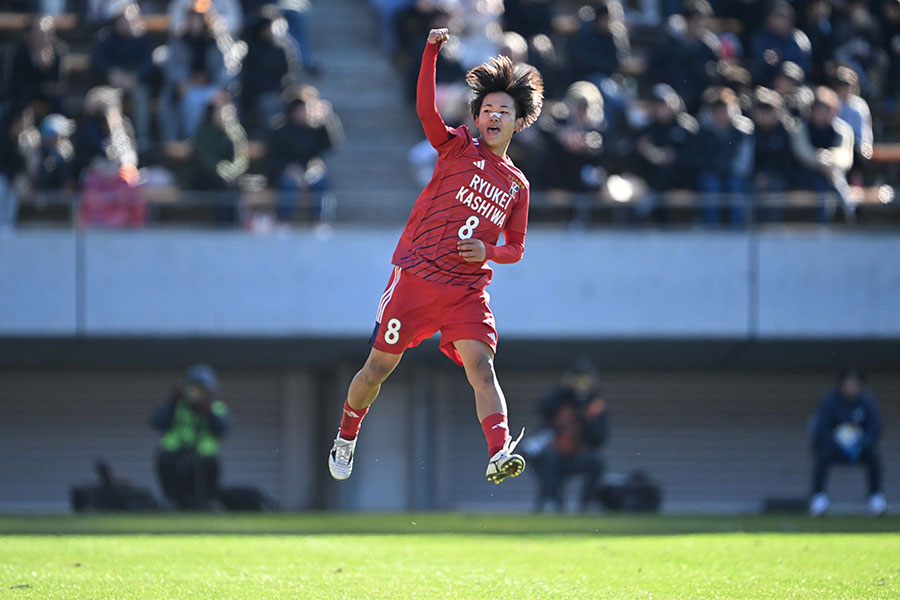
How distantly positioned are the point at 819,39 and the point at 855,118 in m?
2.11

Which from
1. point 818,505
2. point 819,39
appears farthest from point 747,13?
point 818,505

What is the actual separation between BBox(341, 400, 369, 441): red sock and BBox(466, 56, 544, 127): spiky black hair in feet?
5.53

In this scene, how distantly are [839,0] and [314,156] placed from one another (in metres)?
7.75

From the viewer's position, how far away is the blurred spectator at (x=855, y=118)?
15.0 m

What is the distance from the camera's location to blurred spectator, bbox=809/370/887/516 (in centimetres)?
1320

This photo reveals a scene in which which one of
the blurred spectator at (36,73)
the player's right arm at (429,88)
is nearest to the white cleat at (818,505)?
the player's right arm at (429,88)

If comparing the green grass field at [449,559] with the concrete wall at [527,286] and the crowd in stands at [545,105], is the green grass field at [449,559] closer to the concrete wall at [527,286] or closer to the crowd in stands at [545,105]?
the concrete wall at [527,286]

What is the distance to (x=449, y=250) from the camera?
22.2ft

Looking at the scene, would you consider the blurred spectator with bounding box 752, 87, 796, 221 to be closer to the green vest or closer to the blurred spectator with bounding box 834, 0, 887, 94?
the blurred spectator with bounding box 834, 0, 887, 94

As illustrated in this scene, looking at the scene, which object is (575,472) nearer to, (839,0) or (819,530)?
A: (819,530)

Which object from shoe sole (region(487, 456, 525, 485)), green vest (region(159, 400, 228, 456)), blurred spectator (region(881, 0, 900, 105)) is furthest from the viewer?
blurred spectator (region(881, 0, 900, 105))

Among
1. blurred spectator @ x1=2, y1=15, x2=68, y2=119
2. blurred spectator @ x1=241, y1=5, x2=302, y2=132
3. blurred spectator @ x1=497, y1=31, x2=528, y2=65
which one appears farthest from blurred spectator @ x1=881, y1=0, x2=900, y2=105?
blurred spectator @ x1=2, y1=15, x2=68, y2=119

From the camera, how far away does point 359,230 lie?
14.4 m

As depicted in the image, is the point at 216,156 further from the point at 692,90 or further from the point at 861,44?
the point at 861,44
